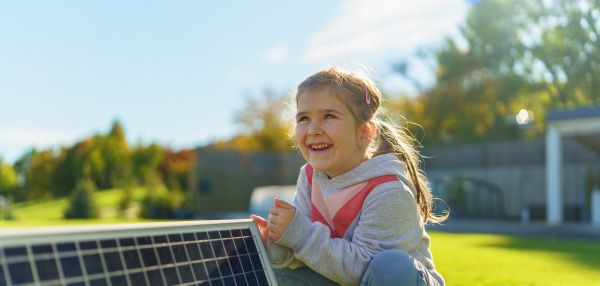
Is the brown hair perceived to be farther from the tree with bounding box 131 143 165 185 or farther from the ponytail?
the tree with bounding box 131 143 165 185

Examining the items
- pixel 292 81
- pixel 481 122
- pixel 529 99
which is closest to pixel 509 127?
pixel 481 122

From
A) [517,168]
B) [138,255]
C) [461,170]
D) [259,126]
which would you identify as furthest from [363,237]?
[259,126]

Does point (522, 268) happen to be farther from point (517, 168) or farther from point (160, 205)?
point (160, 205)

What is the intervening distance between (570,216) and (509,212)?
7.60ft

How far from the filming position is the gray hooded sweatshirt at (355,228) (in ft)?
7.18

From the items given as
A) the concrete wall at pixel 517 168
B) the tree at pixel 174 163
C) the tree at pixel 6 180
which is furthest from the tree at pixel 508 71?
the tree at pixel 6 180

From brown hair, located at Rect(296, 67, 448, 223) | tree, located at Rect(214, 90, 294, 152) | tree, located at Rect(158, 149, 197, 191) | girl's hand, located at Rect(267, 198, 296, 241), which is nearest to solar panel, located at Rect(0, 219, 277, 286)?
girl's hand, located at Rect(267, 198, 296, 241)

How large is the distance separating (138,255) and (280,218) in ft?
2.30

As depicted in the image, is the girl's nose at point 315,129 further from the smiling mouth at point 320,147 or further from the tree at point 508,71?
the tree at point 508,71

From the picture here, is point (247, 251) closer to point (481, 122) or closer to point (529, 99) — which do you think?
point (481, 122)

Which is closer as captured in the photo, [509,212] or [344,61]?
[344,61]

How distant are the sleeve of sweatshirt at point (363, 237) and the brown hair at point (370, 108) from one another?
15.2 inches

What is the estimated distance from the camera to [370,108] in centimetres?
271

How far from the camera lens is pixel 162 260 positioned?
1677 mm
